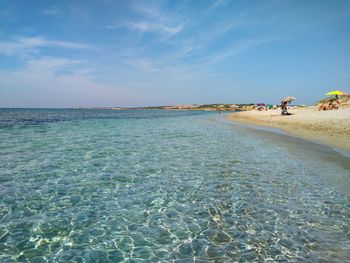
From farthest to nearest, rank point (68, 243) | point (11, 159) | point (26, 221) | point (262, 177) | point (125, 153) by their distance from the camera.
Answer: point (125, 153) < point (11, 159) < point (262, 177) < point (26, 221) < point (68, 243)

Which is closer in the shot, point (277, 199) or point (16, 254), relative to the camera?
point (16, 254)

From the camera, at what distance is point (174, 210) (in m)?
8.46

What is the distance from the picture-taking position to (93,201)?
359 inches

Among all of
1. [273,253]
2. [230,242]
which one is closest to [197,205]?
[230,242]

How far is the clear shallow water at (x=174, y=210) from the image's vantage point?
20.1 feet

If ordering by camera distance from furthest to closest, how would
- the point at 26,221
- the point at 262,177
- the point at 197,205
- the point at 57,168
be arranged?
the point at 57,168 → the point at 262,177 → the point at 197,205 → the point at 26,221

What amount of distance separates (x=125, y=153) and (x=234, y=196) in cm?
985

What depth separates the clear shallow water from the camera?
6.14 meters

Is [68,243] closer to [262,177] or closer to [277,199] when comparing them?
[277,199]

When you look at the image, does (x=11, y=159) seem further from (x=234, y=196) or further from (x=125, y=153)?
(x=234, y=196)

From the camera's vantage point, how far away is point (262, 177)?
12.0 m

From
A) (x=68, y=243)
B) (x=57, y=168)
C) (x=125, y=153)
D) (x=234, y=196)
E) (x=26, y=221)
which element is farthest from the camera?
(x=125, y=153)

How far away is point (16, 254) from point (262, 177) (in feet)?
30.8

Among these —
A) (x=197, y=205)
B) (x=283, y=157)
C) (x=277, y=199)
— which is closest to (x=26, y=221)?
(x=197, y=205)
